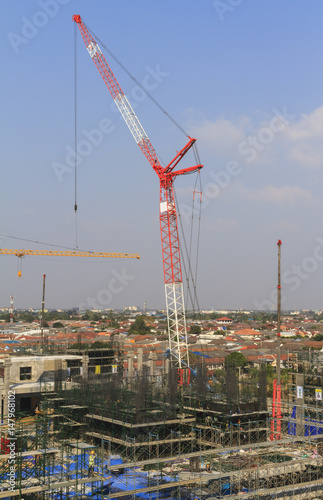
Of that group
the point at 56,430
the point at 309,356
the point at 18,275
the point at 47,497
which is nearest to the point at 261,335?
the point at 18,275

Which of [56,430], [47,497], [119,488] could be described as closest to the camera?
[47,497]

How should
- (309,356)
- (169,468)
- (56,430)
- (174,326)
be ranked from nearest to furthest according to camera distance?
(169,468), (56,430), (309,356), (174,326)

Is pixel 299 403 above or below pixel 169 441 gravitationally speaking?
above

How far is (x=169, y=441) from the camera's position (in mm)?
23000

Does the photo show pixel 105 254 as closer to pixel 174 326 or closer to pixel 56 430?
pixel 174 326

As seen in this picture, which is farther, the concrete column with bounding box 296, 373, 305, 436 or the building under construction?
the concrete column with bounding box 296, 373, 305, 436

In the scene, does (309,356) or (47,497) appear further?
(309,356)

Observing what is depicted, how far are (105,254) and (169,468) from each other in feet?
302

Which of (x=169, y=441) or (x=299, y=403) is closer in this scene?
(x=169, y=441)

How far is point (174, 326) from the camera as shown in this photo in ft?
174

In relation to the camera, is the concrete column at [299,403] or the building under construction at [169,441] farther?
the concrete column at [299,403]

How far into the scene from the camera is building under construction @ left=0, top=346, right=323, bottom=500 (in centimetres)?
1781

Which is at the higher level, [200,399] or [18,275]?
[18,275]

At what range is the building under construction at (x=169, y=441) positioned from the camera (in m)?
17.8
